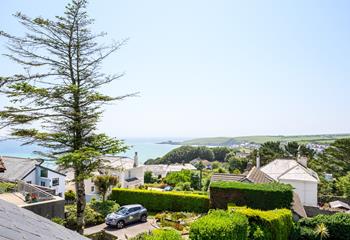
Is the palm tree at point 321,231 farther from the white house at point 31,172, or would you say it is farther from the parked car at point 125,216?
the white house at point 31,172

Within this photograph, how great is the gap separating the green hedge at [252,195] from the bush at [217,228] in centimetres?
1095

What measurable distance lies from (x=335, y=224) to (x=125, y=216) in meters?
16.2

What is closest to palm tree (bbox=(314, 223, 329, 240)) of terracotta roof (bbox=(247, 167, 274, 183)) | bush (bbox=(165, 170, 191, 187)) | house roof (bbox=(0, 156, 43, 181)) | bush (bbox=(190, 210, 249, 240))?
terracotta roof (bbox=(247, 167, 274, 183))

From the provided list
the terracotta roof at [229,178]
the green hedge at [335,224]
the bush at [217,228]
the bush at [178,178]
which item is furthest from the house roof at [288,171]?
the bush at [217,228]

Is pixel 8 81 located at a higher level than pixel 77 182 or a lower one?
higher

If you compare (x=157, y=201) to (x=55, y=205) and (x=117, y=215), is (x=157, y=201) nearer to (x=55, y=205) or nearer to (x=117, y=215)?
(x=117, y=215)

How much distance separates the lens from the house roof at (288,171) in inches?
1345

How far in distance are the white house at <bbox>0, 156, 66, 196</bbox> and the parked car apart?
41.0 ft

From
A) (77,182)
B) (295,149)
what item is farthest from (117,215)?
(295,149)

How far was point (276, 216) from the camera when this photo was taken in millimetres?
19359

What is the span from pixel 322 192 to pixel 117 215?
3603 centimetres

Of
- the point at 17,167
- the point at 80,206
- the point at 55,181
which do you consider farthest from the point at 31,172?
the point at 80,206

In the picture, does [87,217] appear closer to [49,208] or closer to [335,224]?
[49,208]

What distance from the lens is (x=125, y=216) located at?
23.9 m
